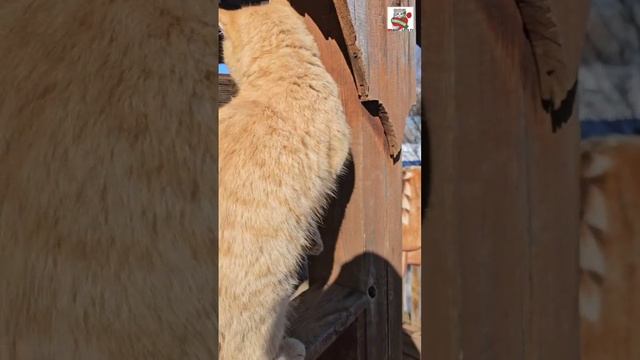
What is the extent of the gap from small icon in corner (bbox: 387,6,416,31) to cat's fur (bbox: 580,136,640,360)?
194 centimetres

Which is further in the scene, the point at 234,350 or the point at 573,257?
the point at 234,350

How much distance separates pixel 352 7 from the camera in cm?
212

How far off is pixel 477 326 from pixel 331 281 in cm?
198

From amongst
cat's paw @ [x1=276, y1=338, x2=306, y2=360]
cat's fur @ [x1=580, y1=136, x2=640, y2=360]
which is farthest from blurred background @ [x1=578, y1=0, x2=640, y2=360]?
cat's paw @ [x1=276, y1=338, x2=306, y2=360]

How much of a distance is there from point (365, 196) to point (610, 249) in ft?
6.11

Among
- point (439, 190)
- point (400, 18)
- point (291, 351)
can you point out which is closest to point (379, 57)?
point (400, 18)

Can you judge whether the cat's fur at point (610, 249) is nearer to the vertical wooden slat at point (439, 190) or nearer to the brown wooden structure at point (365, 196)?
the vertical wooden slat at point (439, 190)

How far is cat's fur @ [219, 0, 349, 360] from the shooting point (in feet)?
5.76
